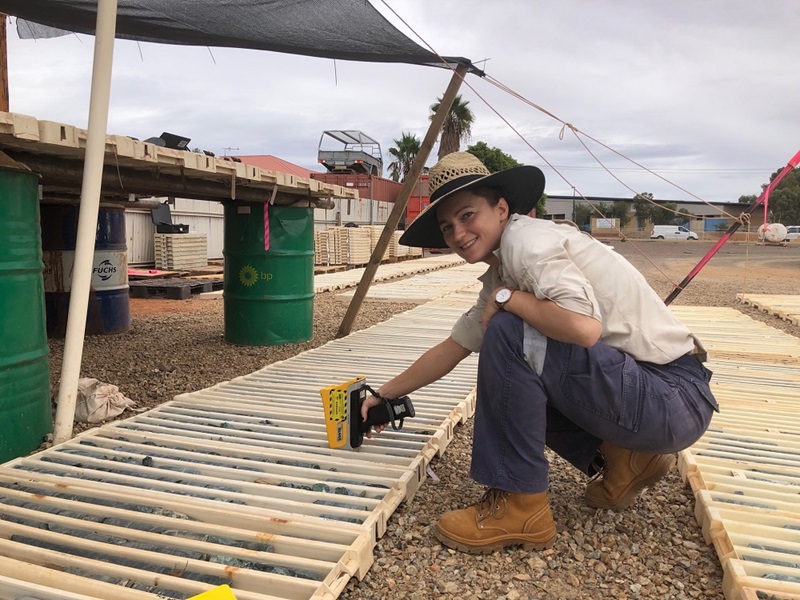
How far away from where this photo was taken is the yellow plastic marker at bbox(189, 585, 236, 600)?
5.42 feet

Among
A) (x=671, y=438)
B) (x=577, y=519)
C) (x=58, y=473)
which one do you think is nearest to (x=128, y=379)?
(x=58, y=473)

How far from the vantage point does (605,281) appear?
2.10 metres

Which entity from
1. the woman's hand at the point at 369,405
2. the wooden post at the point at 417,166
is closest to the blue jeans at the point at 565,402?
the woman's hand at the point at 369,405

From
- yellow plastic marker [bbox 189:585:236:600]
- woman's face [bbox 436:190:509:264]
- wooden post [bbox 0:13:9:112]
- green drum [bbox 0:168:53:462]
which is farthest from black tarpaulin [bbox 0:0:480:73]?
yellow plastic marker [bbox 189:585:236:600]

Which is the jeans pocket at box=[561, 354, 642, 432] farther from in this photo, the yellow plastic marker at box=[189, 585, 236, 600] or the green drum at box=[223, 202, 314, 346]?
the green drum at box=[223, 202, 314, 346]

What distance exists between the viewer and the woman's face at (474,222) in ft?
7.23

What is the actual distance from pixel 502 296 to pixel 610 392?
1.53 feet

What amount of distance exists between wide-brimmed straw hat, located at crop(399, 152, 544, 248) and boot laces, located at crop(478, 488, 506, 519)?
3.40 feet

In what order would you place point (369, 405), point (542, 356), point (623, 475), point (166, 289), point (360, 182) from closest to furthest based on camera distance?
point (542, 356)
point (623, 475)
point (369, 405)
point (166, 289)
point (360, 182)

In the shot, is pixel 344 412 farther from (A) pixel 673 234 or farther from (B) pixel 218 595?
(A) pixel 673 234

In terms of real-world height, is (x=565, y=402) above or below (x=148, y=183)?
below

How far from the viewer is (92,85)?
9.99 ft

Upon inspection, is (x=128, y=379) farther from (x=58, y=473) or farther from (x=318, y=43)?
(x=318, y=43)

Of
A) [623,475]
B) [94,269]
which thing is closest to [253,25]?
[94,269]
